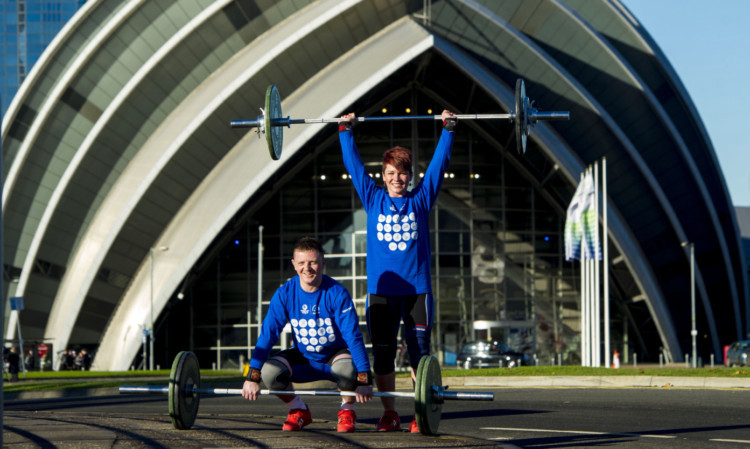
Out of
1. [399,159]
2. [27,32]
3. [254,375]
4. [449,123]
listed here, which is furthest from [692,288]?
[27,32]

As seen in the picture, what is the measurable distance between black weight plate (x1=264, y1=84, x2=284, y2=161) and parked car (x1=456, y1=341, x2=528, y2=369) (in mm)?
30830

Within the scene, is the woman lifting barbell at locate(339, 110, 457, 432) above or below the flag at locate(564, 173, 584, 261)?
below

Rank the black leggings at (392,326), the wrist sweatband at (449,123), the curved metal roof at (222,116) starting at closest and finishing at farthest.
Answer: the black leggings at (392,326) < the wrist sweatband at (449,123) < the curved metal roof at (222,116)

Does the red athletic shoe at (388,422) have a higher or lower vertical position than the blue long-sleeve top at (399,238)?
lower

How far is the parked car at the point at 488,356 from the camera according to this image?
40.8m

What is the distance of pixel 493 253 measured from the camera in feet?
172

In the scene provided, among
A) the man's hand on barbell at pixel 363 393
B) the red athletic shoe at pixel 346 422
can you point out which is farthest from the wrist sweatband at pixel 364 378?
the red athletic shoe at pixel 346 422

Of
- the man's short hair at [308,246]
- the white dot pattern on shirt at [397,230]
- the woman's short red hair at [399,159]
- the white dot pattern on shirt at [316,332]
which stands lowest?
the white dot pattern on shirt at [316,332]

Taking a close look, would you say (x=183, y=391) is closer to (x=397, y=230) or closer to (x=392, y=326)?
(x=392, y=326)

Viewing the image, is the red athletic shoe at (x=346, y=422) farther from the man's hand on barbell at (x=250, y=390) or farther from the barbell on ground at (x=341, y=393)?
the man's hand on barbell at (x=250, y=390)

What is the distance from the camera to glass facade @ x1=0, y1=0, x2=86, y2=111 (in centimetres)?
11794

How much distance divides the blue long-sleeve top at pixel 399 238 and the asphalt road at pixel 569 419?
3.96 ft

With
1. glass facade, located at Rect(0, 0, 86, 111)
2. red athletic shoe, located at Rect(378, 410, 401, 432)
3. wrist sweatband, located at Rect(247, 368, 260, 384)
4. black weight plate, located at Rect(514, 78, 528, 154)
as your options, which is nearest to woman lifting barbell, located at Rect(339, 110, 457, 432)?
red athletic shoe, located at Rect(378, 410, 401, 432)

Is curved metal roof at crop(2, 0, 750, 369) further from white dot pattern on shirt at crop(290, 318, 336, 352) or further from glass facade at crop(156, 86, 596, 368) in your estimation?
white dot pattern on shirt at crop(290, 318, 336, 352)
